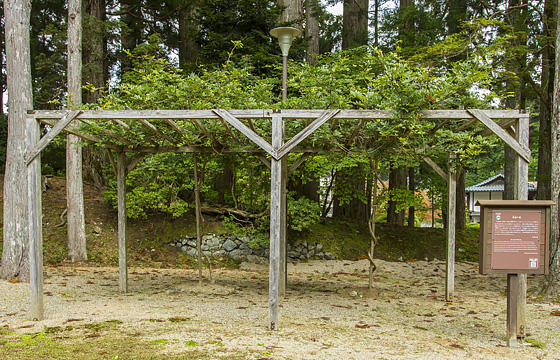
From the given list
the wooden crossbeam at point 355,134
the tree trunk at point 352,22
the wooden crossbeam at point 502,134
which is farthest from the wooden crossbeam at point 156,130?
the tree trunk at point 352,22

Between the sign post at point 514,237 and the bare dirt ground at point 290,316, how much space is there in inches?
34.1

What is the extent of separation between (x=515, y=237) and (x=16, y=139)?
8002 millimetres

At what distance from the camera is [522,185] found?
4812 mm

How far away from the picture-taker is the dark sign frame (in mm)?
4375

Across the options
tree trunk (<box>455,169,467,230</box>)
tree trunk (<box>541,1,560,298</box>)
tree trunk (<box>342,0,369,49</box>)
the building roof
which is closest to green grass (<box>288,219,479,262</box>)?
tree trunk (<box>455,169,467,230</box>)

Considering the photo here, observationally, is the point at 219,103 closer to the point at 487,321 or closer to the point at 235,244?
the point at 487,321

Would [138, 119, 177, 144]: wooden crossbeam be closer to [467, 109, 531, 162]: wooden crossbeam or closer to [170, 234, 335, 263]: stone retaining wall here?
[467, 109, 531, 162]: wooden crossbeam

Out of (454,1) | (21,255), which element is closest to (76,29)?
(21,255)

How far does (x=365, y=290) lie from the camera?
26.0 ft

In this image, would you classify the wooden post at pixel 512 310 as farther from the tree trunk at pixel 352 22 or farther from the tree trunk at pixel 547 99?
the tree trunk at pixel 352 22

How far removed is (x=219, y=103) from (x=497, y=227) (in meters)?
3.68

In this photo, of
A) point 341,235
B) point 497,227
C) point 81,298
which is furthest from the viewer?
point 341,235

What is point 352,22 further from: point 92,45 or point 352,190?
point 92,45

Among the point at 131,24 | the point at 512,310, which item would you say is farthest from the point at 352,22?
the point at 512,310
